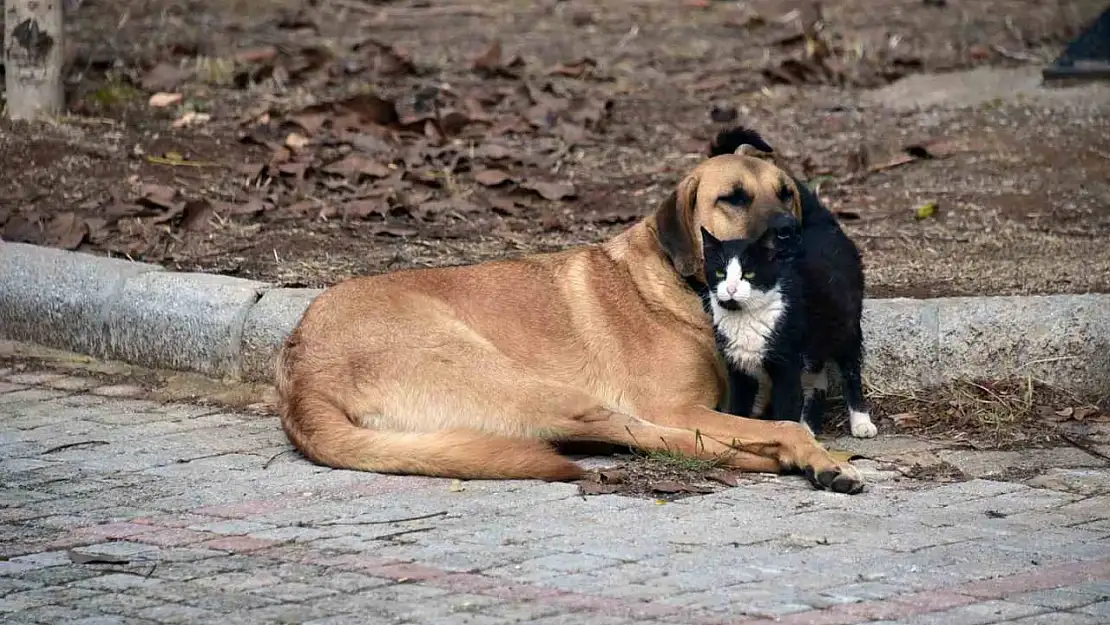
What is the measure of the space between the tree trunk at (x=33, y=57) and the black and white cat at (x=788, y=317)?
4729mm

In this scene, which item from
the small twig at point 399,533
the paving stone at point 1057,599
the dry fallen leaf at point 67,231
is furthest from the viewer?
the dry fallen leaf at point 67,231

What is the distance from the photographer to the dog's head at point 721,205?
541 cm

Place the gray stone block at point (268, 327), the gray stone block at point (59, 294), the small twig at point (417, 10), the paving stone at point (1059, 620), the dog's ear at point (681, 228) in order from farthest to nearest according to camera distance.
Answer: the small twig at point (417, 10) → the gray stone block at point (59, 294) → the gray stone block at point (268, 327) → the dog's ear at point (681, 228) → the paving stone at point (1059, 620)

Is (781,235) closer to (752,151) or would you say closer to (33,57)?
(752,151)

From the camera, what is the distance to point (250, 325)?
21.1ft

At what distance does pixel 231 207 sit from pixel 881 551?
452cm

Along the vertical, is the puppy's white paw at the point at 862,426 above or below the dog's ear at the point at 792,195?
below

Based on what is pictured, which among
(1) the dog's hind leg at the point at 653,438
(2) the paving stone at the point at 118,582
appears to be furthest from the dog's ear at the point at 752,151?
(2) the paving stone at the point at 118,582

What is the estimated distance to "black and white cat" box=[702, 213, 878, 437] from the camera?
17.1 feet

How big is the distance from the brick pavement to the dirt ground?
1.79m

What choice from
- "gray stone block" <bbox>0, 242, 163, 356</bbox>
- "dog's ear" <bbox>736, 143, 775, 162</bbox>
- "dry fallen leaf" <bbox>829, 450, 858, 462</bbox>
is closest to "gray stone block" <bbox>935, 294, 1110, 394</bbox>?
"dry fallen leaf" <bbox>829, 450, 858, 462</bbox>

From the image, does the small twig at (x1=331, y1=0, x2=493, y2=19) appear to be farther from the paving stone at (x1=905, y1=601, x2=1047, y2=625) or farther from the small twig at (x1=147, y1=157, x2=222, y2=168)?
the paving stone at (x1=905, y1=601, x2=1047, y2=625)

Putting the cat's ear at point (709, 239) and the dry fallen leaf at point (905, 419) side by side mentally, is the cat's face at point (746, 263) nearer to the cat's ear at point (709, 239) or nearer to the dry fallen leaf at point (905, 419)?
the cat's ear at point (709, 239)

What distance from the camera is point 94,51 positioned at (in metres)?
10.5
